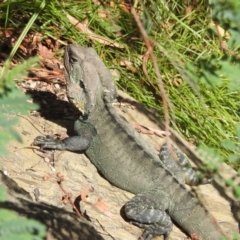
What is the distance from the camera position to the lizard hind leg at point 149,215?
17.8ft

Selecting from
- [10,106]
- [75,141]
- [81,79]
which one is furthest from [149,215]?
[10,106]

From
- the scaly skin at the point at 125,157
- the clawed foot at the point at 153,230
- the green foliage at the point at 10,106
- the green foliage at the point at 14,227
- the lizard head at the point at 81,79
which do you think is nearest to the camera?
the green foliage at the point at 14,227

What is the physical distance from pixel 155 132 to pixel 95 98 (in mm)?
860

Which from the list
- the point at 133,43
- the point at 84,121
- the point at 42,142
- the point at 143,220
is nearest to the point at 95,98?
the point at 84,121

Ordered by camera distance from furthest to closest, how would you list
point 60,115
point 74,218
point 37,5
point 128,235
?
1. point 37,5
2. point 60,115
3. point 128,235
4. point 74,218

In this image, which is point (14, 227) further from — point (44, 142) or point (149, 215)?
point (44, 142)

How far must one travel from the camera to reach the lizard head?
6.05 metres

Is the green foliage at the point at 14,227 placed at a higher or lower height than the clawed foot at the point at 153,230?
higher

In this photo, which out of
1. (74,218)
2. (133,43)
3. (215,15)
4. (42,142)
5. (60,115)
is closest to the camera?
(215,15)

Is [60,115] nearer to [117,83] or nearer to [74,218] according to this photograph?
[117,83]

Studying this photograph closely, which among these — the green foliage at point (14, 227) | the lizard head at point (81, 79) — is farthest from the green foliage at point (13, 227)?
the lizard head at point (81, 79)

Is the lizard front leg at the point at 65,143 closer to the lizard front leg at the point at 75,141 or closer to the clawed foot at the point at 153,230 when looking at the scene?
the lizard front leg at the point at 75,141

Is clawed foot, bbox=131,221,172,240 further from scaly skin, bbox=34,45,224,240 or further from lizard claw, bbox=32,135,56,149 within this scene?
lizard claw, bbox=32,135,56,149

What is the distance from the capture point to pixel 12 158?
5.46 metres
